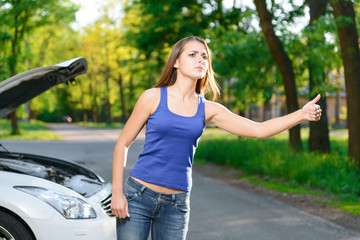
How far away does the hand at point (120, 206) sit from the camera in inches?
103

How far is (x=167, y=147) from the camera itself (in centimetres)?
263

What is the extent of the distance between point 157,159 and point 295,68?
39.5 ft

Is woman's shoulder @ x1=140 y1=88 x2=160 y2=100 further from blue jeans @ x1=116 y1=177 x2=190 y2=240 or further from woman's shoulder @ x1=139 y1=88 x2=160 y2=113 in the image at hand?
blue jeans @ x1=116 y1=177 x2=190 y2=240

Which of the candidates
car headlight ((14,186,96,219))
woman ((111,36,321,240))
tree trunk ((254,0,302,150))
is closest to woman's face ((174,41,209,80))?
woman ((111,36,321,240))

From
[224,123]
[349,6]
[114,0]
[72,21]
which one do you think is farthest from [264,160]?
[114,0]

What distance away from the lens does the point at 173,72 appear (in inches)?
A: 112

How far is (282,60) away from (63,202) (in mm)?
10829

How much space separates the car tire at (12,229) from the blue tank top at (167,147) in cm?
160

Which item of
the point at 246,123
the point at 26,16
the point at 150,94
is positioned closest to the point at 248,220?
the point at 246,123

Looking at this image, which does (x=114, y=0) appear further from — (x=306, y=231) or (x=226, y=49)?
(x=306, y=231)

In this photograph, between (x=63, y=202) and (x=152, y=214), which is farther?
(x=63, y=202)

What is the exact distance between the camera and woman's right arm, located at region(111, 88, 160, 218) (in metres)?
2.63

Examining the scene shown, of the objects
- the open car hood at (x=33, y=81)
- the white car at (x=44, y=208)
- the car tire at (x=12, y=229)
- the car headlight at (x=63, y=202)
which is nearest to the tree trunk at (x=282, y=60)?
the open car hood at (x=33, y=81)

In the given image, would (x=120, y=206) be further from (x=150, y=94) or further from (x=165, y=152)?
(x=150, y=94)
